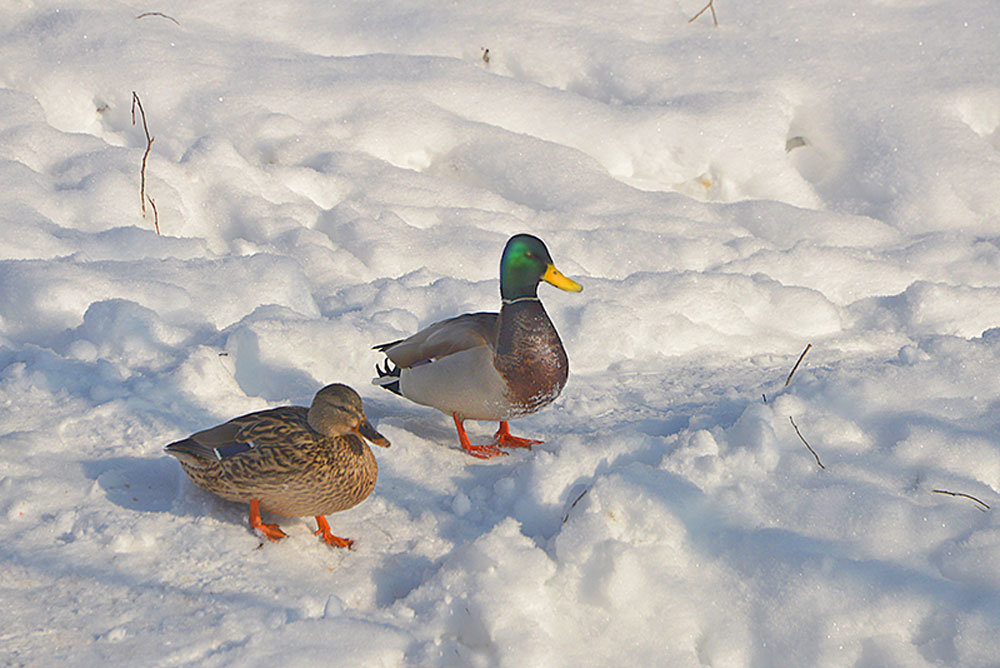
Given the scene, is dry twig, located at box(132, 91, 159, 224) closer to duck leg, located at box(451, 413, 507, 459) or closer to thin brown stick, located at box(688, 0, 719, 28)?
duck leg, located at box(451, 413, 507, 459)

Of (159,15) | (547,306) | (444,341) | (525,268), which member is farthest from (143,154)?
(525,268)

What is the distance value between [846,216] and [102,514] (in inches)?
203

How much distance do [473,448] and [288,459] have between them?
3.61ft

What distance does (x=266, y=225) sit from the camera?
550 centimetres

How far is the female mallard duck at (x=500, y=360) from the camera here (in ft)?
12.3

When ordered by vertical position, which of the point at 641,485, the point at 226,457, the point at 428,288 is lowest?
the point at 428,288

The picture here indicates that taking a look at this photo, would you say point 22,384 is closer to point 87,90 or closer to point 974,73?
point 87,90

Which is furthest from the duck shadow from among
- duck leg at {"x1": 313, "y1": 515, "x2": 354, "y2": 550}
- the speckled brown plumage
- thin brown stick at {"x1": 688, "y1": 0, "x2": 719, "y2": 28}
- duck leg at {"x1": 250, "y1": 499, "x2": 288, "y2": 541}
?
thin brown stick at {"x1": 688, "y1": 0, "x2": 719, "y2": 28}

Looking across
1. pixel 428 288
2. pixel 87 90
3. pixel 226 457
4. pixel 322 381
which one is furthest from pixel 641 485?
pixel 87 90

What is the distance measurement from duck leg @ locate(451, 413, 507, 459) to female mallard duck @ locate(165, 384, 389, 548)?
2.75 ft

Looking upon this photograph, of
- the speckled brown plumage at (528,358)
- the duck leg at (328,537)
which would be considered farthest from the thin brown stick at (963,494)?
the duck leg at (328,537)

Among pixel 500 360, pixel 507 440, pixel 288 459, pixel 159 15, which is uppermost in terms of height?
pixel 159 15

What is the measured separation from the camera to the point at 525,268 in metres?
3.88

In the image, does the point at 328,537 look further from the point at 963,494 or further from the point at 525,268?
the point at 963,494
